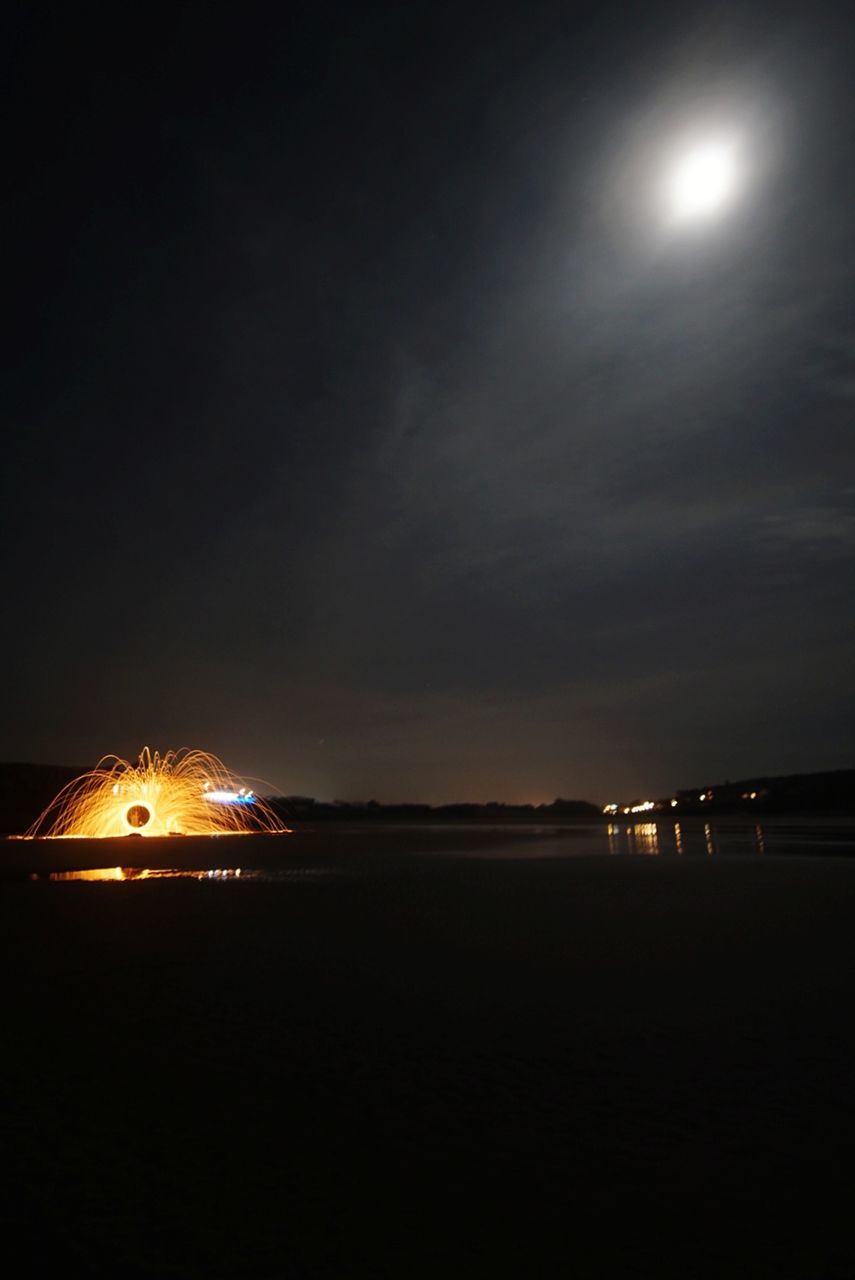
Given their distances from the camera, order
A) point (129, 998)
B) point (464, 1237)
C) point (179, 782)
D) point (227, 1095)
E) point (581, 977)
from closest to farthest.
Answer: point (464, 1237) → point (227, 1095) → point (129, 998) → point (581, 977) → point (179, 782)

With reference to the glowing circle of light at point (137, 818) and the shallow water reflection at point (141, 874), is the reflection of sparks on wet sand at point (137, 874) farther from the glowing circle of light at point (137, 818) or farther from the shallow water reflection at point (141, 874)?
the glowing circle of light at point (137, 818)

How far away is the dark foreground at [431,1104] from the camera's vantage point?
2.89 metres

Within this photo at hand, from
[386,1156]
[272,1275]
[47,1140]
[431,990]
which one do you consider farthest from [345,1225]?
[431,990]

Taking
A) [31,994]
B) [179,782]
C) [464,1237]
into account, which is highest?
[179,782]

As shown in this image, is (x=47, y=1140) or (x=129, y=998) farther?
(x=129, y=998)

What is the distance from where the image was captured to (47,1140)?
372 cm

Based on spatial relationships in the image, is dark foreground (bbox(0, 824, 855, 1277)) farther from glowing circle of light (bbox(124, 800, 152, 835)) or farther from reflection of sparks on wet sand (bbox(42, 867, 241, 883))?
glowing circle of light (bbox(124, 800, 152, 835))

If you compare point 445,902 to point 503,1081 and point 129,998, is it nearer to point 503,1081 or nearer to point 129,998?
point 129,998

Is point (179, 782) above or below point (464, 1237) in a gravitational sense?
above

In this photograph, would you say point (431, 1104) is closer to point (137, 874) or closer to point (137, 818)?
point (137, 874)

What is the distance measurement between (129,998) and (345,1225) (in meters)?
3.93

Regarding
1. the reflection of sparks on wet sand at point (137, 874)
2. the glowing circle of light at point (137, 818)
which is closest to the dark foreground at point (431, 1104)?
the reflection of sparks on wet sand at point (137, 874)

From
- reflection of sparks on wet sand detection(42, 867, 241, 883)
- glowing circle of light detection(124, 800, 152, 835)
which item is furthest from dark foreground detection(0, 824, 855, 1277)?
glowing circle of light detection(124, 800, 152, 835)

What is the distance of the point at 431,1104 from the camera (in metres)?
4.18
